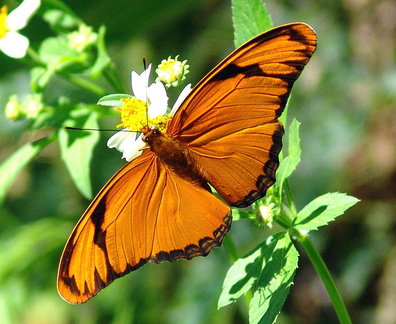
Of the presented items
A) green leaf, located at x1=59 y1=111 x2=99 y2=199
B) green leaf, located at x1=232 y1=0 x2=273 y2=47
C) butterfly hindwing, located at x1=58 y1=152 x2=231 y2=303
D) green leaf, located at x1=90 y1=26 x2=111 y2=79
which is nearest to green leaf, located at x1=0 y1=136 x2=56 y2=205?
green leaf, located at x1=59 y1=111 x2=99 y2=199

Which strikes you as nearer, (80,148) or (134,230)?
(134,230)

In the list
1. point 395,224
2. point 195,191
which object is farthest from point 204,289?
point 195,191

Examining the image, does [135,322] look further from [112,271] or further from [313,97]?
[112,271]

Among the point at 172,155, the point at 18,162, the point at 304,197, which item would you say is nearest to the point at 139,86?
the point at 172,155

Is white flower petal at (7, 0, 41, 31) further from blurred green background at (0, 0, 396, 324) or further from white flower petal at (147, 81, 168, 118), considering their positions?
blurred green background at (0, 0, 396, 324)

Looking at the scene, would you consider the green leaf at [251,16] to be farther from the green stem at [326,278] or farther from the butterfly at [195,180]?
the green stem at [326,278]

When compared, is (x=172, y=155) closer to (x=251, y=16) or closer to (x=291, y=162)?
(x=291, y=162)

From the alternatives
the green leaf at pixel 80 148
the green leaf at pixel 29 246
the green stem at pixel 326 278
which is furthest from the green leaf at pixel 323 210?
the green leaf at pixel 29 246
